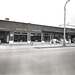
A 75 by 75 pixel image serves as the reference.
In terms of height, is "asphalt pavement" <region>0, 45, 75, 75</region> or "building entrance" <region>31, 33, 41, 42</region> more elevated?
"building entrance" <region>31, 33, 41, 42</region>

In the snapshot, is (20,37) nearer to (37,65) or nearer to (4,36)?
(4,36)

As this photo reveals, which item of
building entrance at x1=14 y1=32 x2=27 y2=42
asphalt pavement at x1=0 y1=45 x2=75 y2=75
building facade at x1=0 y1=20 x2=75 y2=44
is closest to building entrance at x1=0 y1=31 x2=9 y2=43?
building facade at x1=0 y1=20 x2=75 y2=44

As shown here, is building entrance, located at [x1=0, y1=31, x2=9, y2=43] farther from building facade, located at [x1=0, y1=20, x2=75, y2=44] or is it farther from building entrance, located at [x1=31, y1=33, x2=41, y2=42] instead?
building entrance, located at [x1=31, y1=33, x2=41, y2=42]

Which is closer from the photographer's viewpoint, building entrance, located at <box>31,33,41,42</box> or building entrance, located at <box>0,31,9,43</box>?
building entrance, located at <box>0,31,9,43</box>

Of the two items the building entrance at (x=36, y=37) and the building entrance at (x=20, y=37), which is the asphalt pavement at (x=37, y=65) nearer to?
the building entrance at (x=20, y=37)

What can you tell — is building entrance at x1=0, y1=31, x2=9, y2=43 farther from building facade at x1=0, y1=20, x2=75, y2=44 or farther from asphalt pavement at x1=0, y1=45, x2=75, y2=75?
asphalt pavement at x1=0, y1=45, x2=75, y2=75

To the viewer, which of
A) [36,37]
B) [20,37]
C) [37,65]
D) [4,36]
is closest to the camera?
[37,65]

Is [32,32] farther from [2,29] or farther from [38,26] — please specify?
[2,29]

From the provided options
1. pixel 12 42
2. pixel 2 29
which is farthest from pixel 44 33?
pixel 2 29

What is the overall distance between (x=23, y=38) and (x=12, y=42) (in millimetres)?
2544

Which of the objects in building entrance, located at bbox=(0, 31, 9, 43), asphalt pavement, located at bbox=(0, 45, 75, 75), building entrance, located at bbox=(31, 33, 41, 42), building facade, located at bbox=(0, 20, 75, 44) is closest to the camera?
asphalt pavement, located at bbox=(0, 45, 75, 75)

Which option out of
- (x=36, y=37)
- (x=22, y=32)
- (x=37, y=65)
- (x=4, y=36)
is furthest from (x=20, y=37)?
(x=37, y=65)

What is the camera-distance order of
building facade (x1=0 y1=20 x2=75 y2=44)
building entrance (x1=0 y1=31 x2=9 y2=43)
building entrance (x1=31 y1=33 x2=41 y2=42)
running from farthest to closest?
1. building entrance (x1=31 y1=33 x2=41 y2=42)
2. building entrance (x1=0 y1=31 x2=9 y2=43)
3. building facade (x1=0 y1=20 x2=75 y2=44)

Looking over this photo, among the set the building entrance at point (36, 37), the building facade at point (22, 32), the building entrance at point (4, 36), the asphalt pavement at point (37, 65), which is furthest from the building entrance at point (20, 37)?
the asphalt pavement at point (37, 65)
